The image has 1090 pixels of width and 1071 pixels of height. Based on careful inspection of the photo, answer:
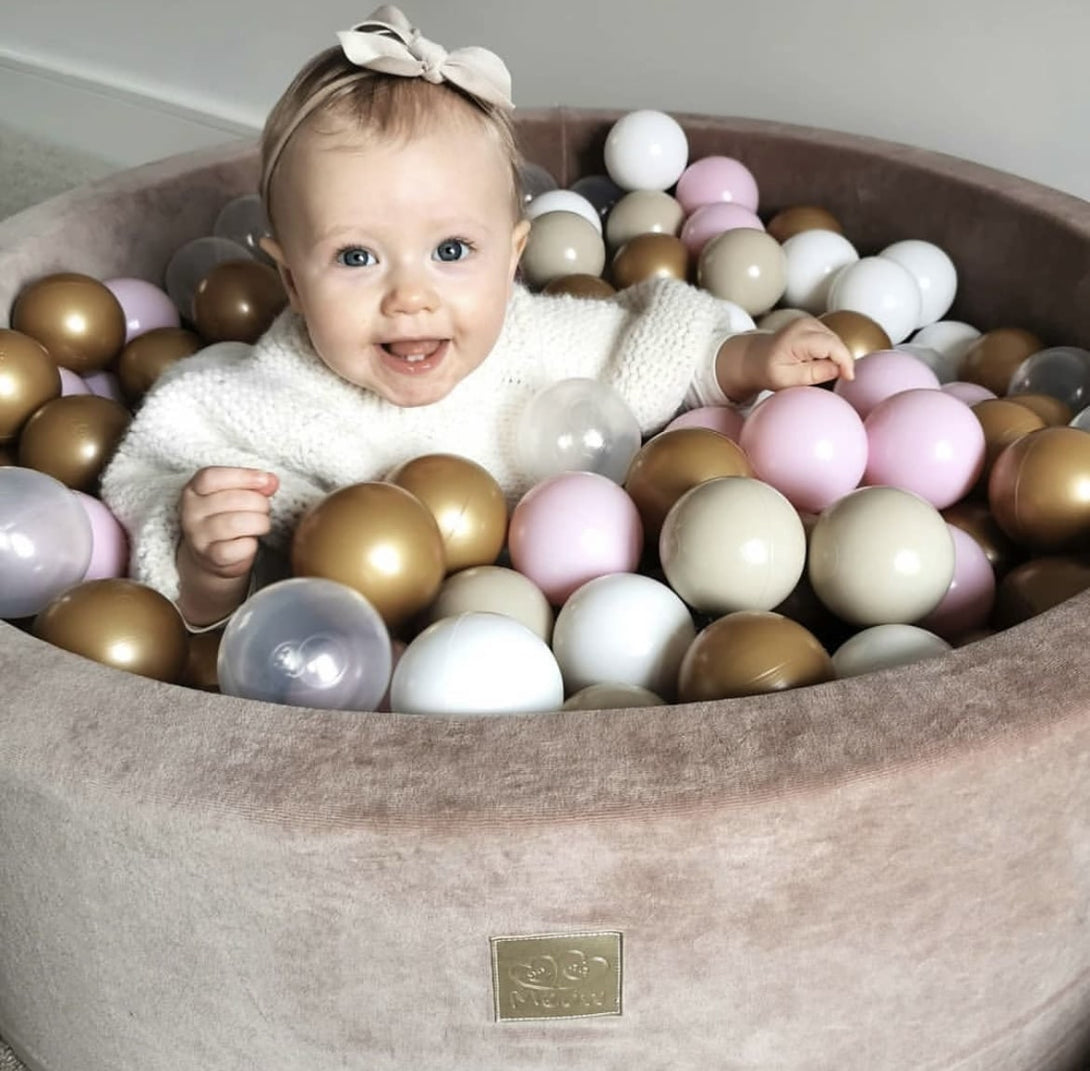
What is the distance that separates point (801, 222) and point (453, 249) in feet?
2.05

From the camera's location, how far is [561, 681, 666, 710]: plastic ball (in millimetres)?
766

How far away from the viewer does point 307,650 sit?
2.41 feet

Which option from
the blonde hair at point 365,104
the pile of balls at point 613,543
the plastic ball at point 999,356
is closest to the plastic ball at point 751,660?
the pile of balls at point 613,543

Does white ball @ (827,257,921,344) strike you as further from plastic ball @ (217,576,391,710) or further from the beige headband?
plastic ball @ (217,576,391,710)

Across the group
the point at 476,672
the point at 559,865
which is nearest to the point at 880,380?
the point at 476,672

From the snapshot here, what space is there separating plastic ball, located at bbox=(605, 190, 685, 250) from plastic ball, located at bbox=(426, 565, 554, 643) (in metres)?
0.68

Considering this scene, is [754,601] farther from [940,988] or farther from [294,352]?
[294,352]

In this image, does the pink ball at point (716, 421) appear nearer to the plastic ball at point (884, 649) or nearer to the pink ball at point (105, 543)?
the plastic ball at point (884, 649)

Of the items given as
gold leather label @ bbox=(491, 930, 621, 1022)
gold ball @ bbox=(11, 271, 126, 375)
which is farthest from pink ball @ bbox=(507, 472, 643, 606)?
gold ball @ bbox=(11, 271, 126, 375)

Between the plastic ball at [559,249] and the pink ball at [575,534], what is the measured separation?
0.50 m

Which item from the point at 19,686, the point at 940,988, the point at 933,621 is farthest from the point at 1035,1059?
the point at 19,686

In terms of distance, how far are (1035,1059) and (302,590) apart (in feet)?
1.80

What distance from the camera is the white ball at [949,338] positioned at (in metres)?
1.33

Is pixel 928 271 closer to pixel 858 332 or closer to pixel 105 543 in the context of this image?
pixel 858 332
